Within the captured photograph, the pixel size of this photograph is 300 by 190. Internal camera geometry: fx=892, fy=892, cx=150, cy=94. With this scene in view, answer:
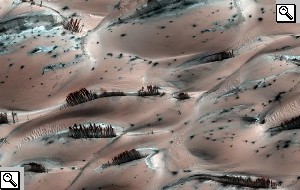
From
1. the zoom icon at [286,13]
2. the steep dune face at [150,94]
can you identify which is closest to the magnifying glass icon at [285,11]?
the zoom icon at [286,13]

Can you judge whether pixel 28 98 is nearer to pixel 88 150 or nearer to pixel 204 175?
pixel 88 150

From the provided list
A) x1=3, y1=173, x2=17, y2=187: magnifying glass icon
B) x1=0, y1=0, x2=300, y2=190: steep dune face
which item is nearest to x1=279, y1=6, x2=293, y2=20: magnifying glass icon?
x1=0, y1=0, x2=300, y2=190: steep dune face

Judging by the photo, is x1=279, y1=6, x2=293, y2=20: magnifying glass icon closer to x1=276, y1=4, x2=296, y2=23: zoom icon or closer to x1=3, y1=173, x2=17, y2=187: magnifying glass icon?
x1=276, y1=4, x2=296, y2=23: zoom icon

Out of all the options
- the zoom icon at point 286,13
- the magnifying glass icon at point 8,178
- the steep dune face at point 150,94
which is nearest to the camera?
the steep dune face at point 150,94

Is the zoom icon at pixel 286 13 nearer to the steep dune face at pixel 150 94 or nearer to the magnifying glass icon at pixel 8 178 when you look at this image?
the steep dune face at pixel 150 94

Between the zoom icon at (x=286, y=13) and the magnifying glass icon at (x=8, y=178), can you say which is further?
the zoom icon at (x=286, y=13)

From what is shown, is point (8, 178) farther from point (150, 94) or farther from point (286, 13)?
point (286, 13)

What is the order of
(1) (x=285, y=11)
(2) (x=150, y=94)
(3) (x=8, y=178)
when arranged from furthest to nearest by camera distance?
(1) (x=285, y=11)
(2) (x=150, y=94)
(3) (x=8, y=178)

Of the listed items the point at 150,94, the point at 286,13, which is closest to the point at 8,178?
the point at 150,94
